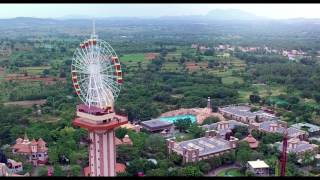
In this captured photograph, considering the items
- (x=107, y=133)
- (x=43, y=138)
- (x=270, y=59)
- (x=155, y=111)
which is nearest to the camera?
(x=107, y=133)

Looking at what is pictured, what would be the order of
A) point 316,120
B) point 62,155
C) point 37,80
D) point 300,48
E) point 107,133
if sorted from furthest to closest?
point 300,48 → point 37,80 → point 316,120 → point 62,155 → point 107,133

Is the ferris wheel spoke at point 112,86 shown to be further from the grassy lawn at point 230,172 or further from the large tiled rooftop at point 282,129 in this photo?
the large tiled rooftop at point 282,129

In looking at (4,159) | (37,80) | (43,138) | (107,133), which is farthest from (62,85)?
(107,133)

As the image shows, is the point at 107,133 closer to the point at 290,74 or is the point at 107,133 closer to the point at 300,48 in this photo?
the point at 290,74

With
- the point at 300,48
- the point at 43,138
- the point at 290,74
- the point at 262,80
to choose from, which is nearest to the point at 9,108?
the point at 43,138

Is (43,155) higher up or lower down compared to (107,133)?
lower down

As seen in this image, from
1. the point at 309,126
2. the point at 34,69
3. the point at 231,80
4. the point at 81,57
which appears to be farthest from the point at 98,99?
the point at 34,69

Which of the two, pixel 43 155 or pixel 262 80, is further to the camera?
pixel 262 80
